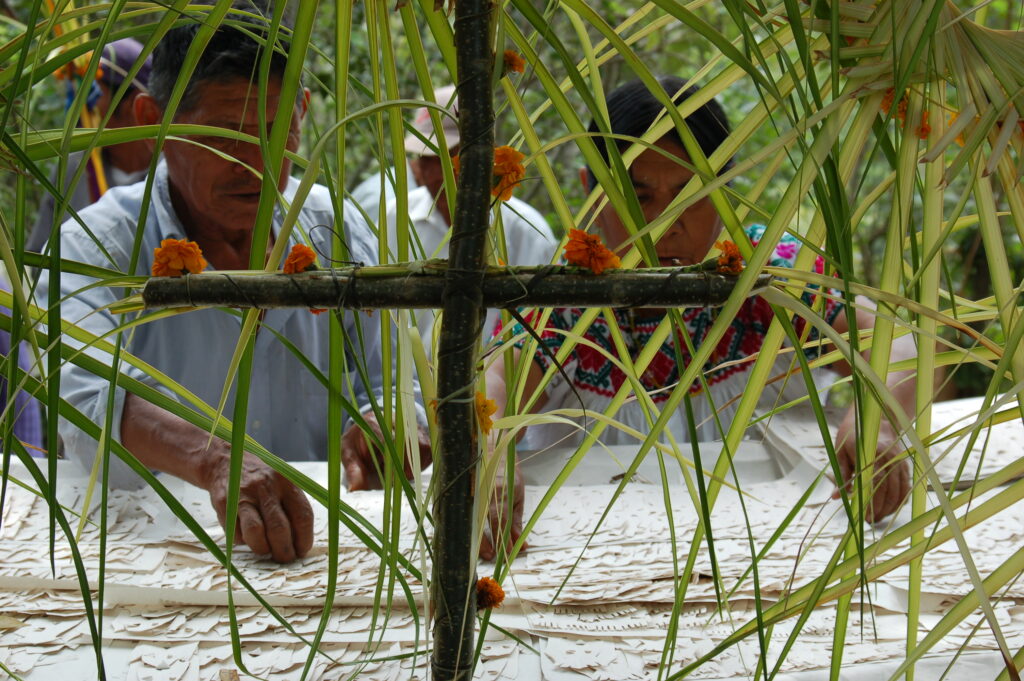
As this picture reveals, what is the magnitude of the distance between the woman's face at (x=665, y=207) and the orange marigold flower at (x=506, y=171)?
2.11ft

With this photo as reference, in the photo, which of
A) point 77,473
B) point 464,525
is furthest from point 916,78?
point 77,473

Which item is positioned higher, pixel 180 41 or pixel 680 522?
pixel 180 41

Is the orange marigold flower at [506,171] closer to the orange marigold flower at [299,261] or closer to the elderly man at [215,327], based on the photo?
the orange marigold flower at [299,261]

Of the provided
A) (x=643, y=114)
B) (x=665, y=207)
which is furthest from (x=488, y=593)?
(x=643, y=114)

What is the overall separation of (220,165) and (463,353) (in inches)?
32.9

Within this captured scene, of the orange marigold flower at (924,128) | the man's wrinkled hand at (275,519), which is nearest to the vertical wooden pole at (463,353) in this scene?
the orange marigold flower at (924,128)

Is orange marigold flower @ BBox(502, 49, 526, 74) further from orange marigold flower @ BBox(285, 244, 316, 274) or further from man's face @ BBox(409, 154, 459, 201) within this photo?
man's face @ BBox(409, 154, 459, 201)

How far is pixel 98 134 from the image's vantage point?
0.31 meters

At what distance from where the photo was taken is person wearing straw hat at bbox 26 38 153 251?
4.74ft

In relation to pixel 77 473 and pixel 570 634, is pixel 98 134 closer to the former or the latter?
pixel 570 634

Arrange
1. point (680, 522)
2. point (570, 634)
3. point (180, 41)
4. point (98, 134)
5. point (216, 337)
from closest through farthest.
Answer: point (98, 134), point (570, 634), point (680, 522), point (180, 41), point (216, 337)

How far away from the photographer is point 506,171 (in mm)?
341

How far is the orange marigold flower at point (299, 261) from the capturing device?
339 millimetres

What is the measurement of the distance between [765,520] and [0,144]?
638mm
